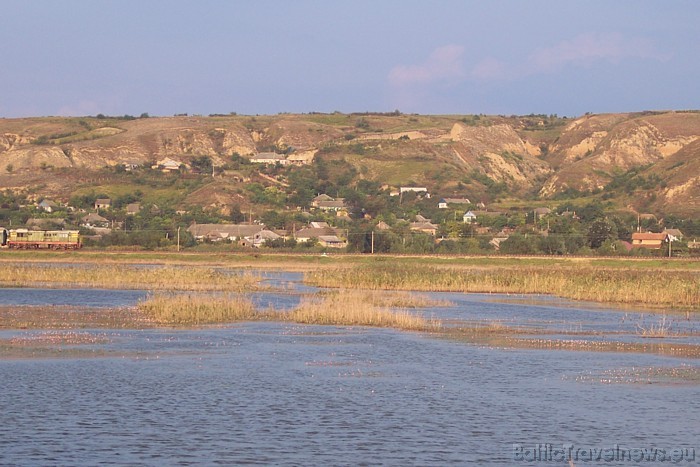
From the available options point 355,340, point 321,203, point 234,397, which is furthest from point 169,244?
point 234,397

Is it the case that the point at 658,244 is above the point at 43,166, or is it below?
below

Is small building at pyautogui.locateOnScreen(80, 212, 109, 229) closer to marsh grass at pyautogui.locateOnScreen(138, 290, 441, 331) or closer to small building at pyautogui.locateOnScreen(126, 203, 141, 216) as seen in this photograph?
small building at pyautogui.locateOnScreen(126, 203, 141, 216)

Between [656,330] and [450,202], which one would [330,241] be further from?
[656,330]

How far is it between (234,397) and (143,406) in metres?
2.27

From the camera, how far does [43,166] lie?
614ft

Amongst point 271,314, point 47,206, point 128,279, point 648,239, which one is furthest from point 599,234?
point 47,206

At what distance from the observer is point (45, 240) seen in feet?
315

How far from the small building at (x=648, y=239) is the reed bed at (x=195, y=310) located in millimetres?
74458

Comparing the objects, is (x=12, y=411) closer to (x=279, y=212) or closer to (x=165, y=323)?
(x=165, y=323)

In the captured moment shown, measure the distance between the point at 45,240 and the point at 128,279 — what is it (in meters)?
44.6

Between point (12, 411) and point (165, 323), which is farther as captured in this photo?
point (165, 323)

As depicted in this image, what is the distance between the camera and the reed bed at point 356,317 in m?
36.8

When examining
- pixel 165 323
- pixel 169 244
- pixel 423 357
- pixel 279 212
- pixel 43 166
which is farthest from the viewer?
pixel 43 166

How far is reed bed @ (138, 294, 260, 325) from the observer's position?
3741 cm
